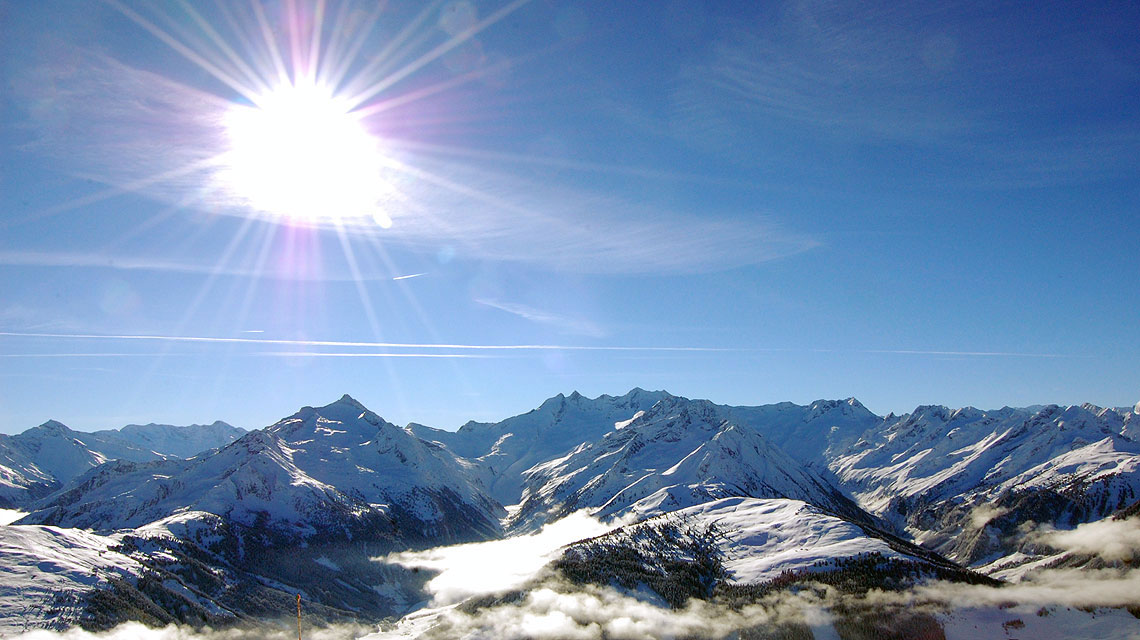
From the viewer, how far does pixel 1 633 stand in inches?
6462

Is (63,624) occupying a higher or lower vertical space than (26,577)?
lower

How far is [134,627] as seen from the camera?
187 m

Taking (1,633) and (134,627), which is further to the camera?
(134,627)

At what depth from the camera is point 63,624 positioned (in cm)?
17762

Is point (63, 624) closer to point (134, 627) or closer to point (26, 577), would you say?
point (134, 627)

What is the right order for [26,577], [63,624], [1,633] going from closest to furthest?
1. [1,633]
2. [63,624]
3. [26,577]

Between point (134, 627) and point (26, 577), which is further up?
point (26, 577)

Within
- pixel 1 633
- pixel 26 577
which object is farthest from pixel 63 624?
pixel 26 577

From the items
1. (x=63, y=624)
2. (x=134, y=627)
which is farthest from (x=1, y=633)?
(x=134, y=627)

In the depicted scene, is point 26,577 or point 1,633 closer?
point 1,633

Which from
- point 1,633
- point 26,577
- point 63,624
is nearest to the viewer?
point 1,633

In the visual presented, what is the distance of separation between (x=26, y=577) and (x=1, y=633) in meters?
38.1

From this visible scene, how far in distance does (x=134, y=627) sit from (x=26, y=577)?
42309 mm

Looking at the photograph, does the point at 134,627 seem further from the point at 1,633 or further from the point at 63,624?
the point at 1,633
